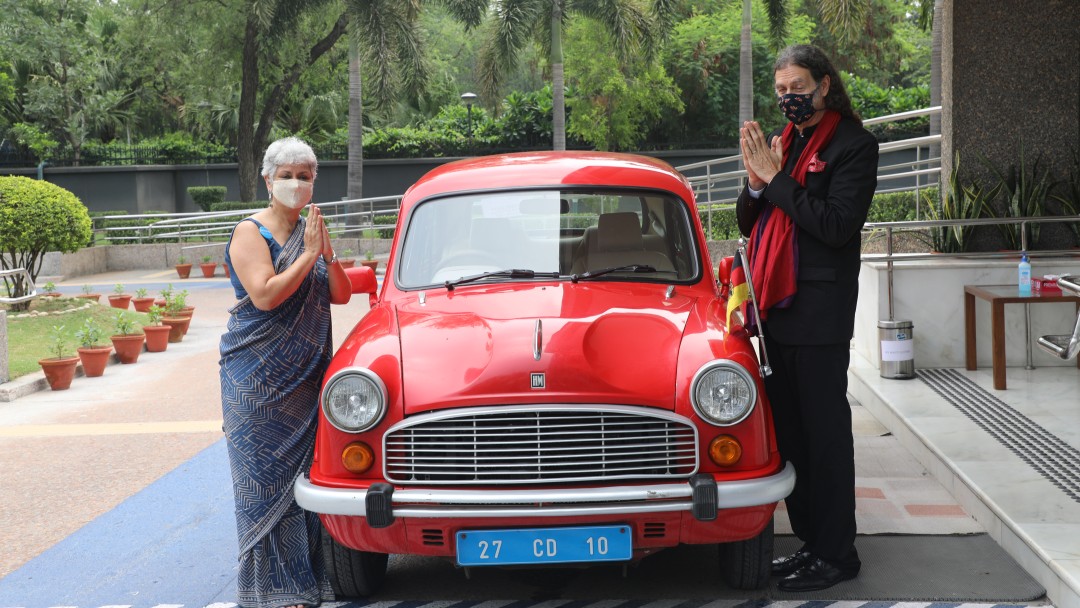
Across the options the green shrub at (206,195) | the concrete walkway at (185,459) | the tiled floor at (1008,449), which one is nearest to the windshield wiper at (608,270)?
the concrete walkway at (185,459)

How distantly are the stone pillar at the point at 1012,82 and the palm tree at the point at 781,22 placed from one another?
12715mm

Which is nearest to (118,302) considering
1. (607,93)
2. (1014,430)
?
(1014,430)

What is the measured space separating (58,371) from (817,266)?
8.04 metres

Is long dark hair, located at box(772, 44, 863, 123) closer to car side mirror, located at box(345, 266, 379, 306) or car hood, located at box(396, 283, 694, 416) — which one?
car hood, located at box(396, 283, 694, 416)

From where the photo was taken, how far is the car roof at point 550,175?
5395 mm

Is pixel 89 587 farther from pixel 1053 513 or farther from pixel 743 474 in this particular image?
pixel 1053 513

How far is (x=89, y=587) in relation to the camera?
482cm

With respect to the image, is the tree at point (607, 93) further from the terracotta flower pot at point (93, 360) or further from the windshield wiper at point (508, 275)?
the windshield wiper at point (508, 275)

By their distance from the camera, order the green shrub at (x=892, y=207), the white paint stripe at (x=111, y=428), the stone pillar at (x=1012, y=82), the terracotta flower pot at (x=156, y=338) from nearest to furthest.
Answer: the white paint stripe at (x=111, y=428) < the stone pillar at (x=1012, y=82) < the terracotta flower pot at (x=156, y=338) < the green shrub at (x=892, y=207)

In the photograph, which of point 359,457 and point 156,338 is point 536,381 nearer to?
point 359,457

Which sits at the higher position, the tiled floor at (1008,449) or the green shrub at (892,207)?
the green shrub at (892,207)

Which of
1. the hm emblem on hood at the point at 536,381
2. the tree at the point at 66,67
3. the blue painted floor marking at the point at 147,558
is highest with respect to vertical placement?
the tree at the point at 66,67

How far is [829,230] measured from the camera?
4.31m

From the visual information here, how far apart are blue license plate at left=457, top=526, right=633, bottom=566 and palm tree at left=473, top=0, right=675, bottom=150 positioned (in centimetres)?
2334
